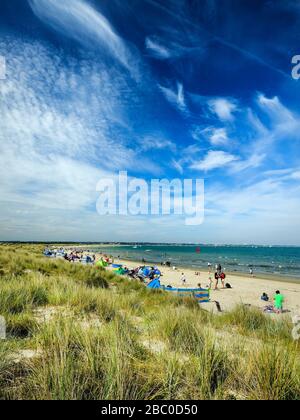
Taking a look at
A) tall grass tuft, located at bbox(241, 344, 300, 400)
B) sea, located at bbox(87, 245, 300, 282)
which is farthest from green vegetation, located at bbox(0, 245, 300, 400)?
sea, located at bbox(87, 245, 300, 282)

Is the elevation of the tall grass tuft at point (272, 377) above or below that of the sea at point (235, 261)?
above

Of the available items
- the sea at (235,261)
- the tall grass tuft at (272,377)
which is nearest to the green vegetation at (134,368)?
the tall grass tuft at (272,377)

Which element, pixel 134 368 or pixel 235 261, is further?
pixel 235 261

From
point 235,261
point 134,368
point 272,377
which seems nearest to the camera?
point 272,377

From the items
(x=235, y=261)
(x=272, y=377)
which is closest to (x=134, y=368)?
(x=272, y=377)

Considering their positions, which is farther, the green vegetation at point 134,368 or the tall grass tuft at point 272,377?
the tall grass tuft at point 272,377

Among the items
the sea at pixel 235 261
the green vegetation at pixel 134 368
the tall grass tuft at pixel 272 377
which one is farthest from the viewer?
the sea at pixel 235 261

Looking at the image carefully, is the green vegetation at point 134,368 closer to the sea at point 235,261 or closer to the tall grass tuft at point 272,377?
the tall grass tuft at point 272,377

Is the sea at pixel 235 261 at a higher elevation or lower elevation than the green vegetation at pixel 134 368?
lower

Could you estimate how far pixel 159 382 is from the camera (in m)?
2.72

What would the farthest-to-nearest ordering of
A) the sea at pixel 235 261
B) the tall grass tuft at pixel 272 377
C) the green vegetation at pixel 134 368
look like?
the sea at pixel 235 261 → the tall grass tuft at pixel 272 377 → the green vegetation at pixel 134 368

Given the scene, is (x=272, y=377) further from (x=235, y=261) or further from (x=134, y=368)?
(x=235, y=261)

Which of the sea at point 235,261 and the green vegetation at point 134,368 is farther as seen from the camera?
the sea at point 235,261

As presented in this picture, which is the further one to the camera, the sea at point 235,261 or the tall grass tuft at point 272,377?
the sea at point 235,261
